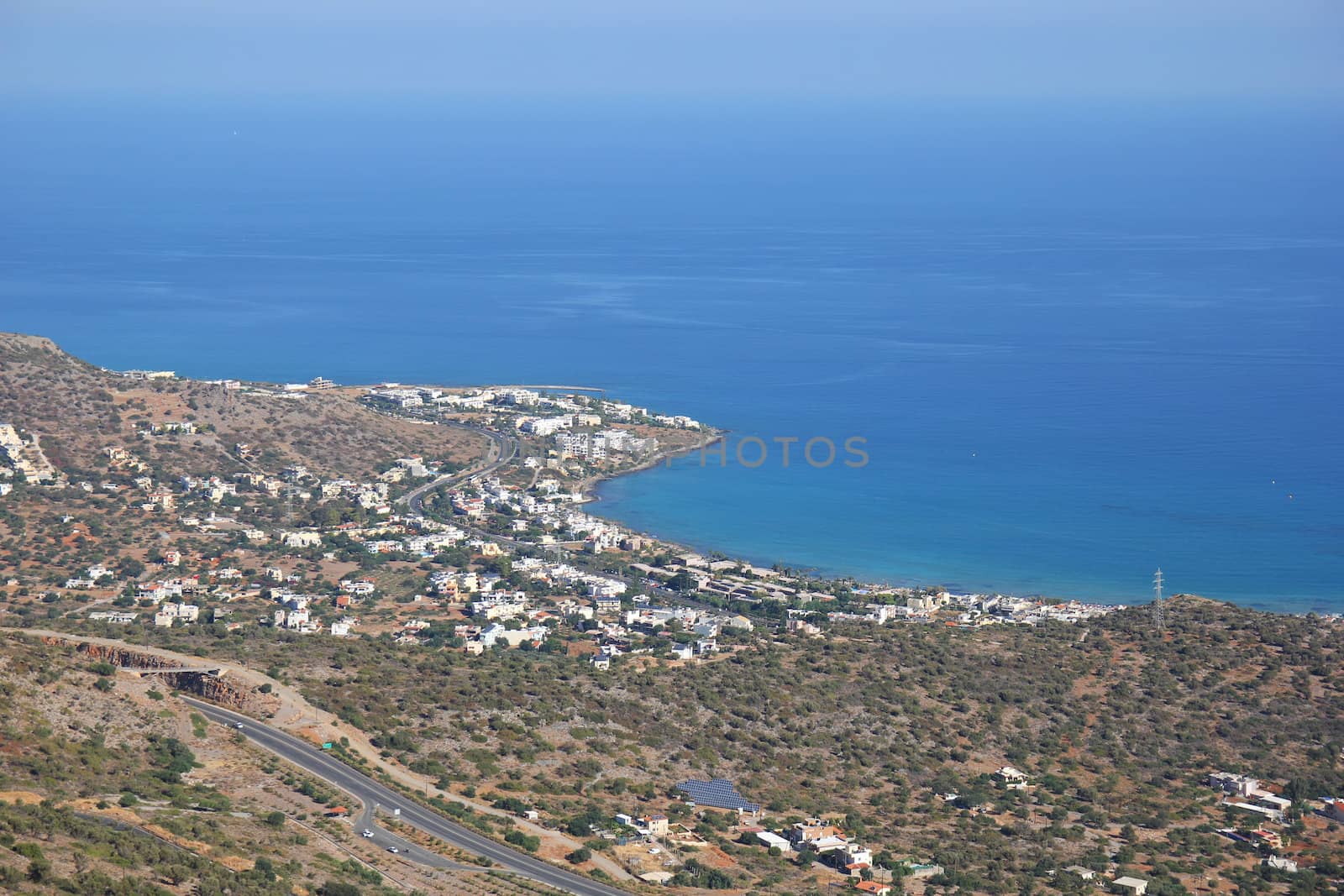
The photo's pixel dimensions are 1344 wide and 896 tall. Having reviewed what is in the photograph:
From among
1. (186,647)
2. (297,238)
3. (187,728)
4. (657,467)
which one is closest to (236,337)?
(657,467)

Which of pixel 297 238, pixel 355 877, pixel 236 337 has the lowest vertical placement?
pixel 355 877

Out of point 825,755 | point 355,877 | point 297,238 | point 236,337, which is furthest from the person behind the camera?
point 297,238

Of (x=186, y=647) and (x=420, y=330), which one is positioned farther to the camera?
(x=420, y=330)

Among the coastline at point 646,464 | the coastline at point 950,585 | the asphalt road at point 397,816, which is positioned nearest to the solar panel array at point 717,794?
the asphalt road at point 397,816

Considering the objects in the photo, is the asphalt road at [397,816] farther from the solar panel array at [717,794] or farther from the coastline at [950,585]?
A: the coastline at [950,585]

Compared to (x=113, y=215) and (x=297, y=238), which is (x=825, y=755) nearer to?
(x=297, y=238)

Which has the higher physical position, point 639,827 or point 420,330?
point 420,330

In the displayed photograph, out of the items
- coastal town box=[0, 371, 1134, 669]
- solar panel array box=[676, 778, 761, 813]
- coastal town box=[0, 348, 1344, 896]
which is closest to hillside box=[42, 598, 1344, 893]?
coastal town box=[0, 348, 1344, 896]
